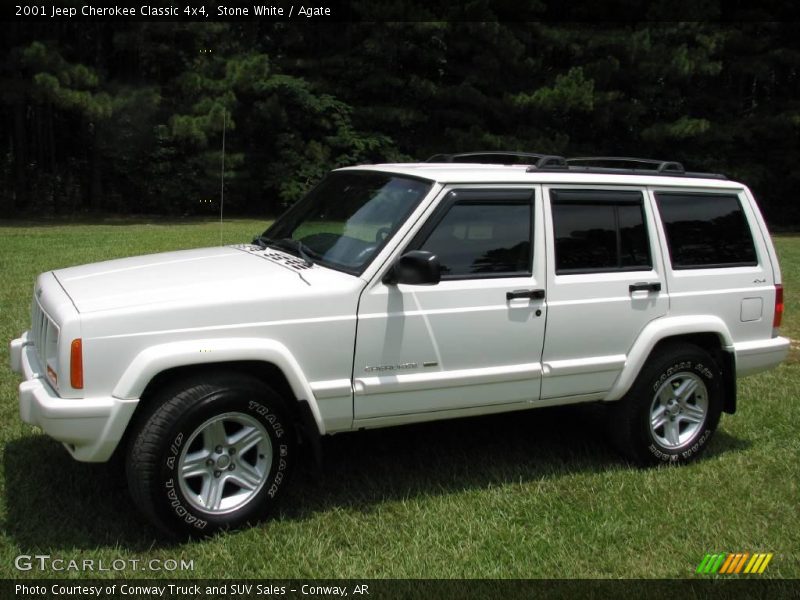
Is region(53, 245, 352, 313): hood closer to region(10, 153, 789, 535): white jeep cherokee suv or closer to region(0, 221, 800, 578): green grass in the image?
region(10, 153, 789, 535): white jeep cherokee suv

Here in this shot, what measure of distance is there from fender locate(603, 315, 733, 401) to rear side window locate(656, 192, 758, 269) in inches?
14.5

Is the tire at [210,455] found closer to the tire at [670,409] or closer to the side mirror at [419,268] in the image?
the side mirror at [419,268]

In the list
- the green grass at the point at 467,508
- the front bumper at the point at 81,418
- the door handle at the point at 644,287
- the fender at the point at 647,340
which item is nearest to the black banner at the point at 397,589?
the green grass at the point at 467,508

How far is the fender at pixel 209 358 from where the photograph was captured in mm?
3791

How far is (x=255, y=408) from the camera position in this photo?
4086mm

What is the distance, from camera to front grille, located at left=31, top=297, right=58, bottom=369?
4.01 m

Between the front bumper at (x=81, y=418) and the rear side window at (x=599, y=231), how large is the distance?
264 cm

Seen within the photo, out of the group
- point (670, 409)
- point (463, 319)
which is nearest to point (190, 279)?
point (463, 319)

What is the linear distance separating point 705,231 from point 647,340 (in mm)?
963

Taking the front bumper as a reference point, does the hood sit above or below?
above

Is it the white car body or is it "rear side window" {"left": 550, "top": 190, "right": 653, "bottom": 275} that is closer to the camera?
the white car body

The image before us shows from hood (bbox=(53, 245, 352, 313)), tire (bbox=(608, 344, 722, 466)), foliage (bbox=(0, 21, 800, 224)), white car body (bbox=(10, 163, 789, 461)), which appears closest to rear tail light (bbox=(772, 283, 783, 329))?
white car body (bbox=(10, 163, 789, 461))

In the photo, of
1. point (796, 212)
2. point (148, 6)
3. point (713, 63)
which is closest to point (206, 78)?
point (148, 6)

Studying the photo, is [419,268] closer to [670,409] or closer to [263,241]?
[263,241]
